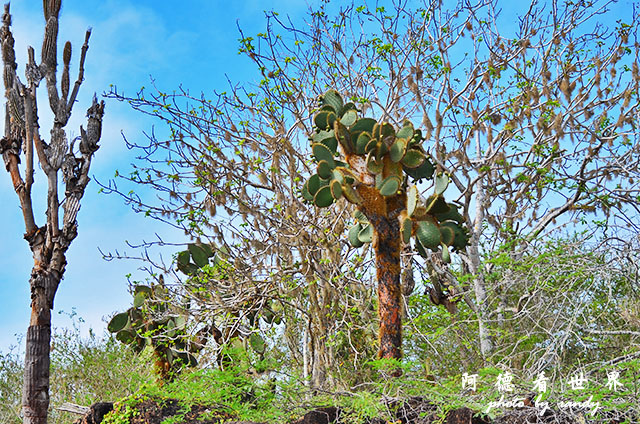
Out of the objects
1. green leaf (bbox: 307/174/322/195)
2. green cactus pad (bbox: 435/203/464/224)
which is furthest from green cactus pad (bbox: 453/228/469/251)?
green leaf (bbox: 307/174/322/195)

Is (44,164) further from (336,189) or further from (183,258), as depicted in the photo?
(336,189)

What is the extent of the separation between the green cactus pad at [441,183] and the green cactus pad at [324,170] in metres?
0.90

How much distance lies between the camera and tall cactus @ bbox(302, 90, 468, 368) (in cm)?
539

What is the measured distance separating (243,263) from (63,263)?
278 centimetres

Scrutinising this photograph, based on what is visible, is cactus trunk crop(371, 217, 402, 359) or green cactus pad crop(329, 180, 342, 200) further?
cactus trunk crop(371, 217, 402, 359)

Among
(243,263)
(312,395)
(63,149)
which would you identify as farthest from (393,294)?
(63,149)

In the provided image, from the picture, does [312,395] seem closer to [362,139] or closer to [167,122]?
[362,139]

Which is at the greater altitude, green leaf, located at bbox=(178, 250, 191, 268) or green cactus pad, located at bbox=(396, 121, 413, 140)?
green cactus pad, located at bbox=(396, 121, 413, 140)

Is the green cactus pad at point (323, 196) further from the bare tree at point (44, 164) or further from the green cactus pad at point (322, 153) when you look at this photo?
the bare tree at point (44, 164)

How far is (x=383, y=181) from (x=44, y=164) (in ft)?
19.7

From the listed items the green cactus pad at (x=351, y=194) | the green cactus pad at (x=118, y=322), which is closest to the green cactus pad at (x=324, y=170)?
the green cactus pad at (x=351, y=194)

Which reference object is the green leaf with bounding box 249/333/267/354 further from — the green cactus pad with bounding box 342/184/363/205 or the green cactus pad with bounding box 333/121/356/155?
the green cactus pad with bounding box 333/121/356/155

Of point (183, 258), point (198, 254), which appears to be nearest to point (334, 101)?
point (198, 254)

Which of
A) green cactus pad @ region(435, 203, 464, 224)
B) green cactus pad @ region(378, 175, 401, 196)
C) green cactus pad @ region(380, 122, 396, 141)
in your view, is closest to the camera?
green cactus pad @ region(378, 175, 401, 196)
